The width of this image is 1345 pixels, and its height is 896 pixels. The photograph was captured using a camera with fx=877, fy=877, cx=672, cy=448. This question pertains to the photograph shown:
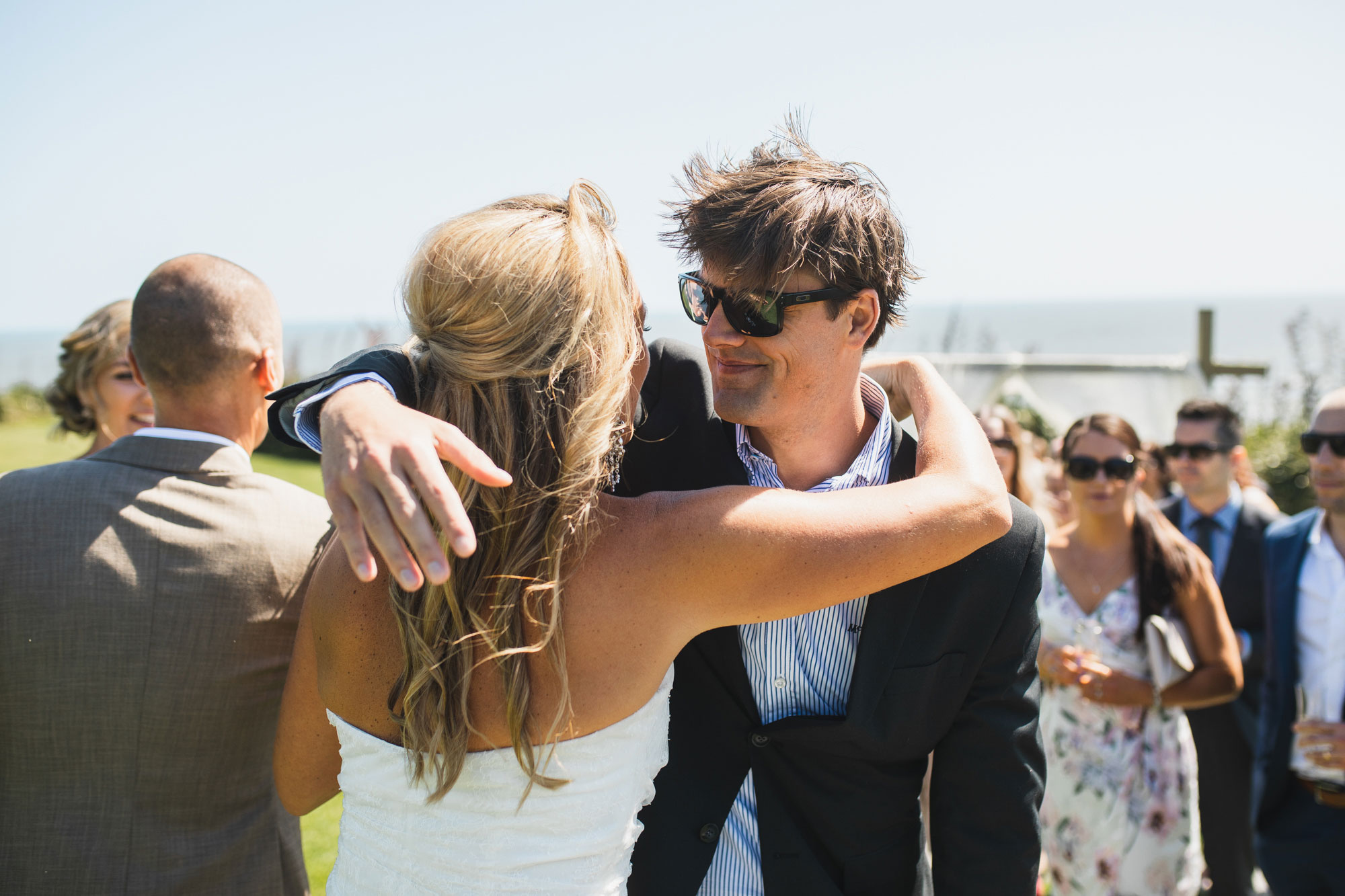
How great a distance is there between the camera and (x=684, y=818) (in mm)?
2086

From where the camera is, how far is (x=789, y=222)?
2.26 meters

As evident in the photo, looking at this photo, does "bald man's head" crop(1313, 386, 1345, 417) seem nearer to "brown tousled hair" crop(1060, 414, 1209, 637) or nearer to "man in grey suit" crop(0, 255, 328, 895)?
"brown tousled hair" crop(1060, 414, 1209, 637)

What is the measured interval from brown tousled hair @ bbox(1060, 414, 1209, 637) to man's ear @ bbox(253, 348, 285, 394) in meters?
3.64

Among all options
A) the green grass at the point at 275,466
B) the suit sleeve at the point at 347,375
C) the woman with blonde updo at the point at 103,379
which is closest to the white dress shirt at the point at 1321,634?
the suit sleeve at the point at 347,375

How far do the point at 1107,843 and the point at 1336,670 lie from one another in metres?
1.20

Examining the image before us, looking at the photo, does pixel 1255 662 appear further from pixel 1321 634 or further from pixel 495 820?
pixel 495 820

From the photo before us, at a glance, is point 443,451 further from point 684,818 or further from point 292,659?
point 684,818

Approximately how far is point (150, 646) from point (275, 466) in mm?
15916

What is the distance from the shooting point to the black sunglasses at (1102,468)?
13.9 feet

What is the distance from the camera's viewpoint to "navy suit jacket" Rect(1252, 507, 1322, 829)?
370 cm

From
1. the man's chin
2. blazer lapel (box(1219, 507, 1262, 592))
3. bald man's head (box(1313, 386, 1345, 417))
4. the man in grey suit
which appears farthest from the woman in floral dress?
the man in grey suit

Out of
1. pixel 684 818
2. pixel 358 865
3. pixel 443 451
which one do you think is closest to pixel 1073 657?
pixel 684 818

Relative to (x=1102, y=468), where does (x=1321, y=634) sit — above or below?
below

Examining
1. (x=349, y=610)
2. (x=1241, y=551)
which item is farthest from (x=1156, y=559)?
(x=349, y=610)
